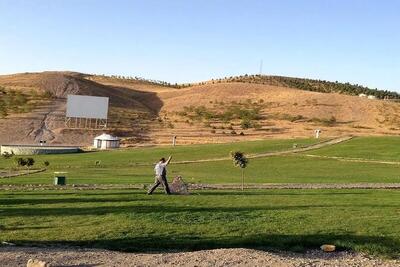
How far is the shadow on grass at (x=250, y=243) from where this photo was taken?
14.8m

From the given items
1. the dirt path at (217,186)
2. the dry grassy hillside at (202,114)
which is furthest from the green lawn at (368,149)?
the dirt path at (217,186)

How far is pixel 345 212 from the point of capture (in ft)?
65.5

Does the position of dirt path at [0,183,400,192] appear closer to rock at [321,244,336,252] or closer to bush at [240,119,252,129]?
rock at [321,244,336,252]

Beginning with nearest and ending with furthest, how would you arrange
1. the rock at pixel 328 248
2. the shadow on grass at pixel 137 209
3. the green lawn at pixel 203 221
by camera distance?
the rock at pixel 328 248, the green lawn at pixel 203 221, the shadow on grass at pixel 137 209

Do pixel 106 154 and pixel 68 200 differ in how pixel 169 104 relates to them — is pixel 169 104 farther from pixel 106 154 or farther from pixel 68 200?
pixel 68 200

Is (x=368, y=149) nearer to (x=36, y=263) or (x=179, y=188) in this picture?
(x=179, y=188)

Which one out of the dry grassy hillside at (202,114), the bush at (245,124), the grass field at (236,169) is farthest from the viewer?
the bush at (245,124)

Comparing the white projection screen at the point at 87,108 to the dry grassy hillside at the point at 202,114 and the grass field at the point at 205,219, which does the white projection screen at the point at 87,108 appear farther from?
the grass field at the point at 205,219

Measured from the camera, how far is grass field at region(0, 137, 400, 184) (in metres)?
38.2

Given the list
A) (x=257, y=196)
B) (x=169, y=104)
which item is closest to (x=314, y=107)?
(x=169, y=104)

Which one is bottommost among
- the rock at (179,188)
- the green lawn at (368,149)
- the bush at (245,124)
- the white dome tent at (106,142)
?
the white dome tent at (106,142)

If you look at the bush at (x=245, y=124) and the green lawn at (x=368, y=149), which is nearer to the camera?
the green lawn at (x=368, y=149)

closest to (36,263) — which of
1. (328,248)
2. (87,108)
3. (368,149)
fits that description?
(328,248)

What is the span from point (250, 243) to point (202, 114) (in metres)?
101
